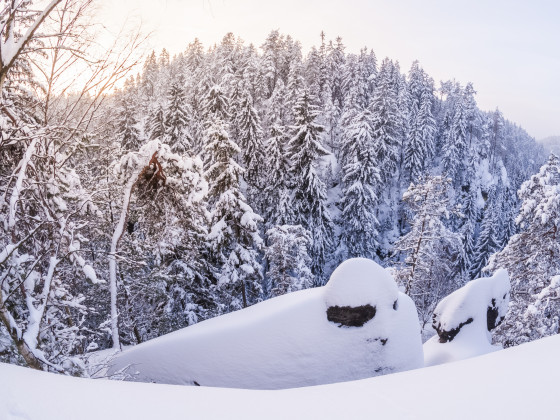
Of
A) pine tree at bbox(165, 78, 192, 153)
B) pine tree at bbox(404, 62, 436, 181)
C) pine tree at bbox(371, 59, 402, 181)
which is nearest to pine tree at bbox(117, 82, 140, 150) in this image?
pine tree at bbox(165, 78, 192, 153)

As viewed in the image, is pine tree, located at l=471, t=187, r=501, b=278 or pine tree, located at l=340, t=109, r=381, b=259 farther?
pine tree, located at l=471, t=187, r=501, b=278

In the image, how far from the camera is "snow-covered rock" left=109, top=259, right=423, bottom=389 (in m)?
6.79

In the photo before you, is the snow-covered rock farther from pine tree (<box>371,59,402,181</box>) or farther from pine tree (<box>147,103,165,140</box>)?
pine tree (<box>371,59,402,181</box>)

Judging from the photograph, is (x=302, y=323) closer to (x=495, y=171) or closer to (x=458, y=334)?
(x=458, y=334)

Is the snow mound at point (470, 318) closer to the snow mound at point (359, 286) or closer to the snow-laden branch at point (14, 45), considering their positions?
the snow mound at point (359, 286)

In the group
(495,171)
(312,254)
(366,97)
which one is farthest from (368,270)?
(495,171)

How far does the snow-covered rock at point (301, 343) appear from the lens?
6.79m

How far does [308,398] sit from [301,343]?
15.2 feet

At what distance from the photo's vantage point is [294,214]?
25.4 metres

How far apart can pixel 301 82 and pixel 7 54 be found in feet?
123

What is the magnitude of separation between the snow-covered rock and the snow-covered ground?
14.0 feet

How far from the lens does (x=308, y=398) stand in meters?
2.60

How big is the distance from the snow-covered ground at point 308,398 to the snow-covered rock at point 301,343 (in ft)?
14.0

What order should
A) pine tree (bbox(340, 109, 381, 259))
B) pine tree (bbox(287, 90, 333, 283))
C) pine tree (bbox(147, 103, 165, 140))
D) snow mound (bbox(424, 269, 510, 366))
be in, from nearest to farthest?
snow mound (bbox(424, 269, 510, 366)) < pine tree (bbox(287, 90, 333, 283)) < pine tree (bbox(147, 103, 165, 140)) < pine tree (bbox(340, 109, 381, 259))
